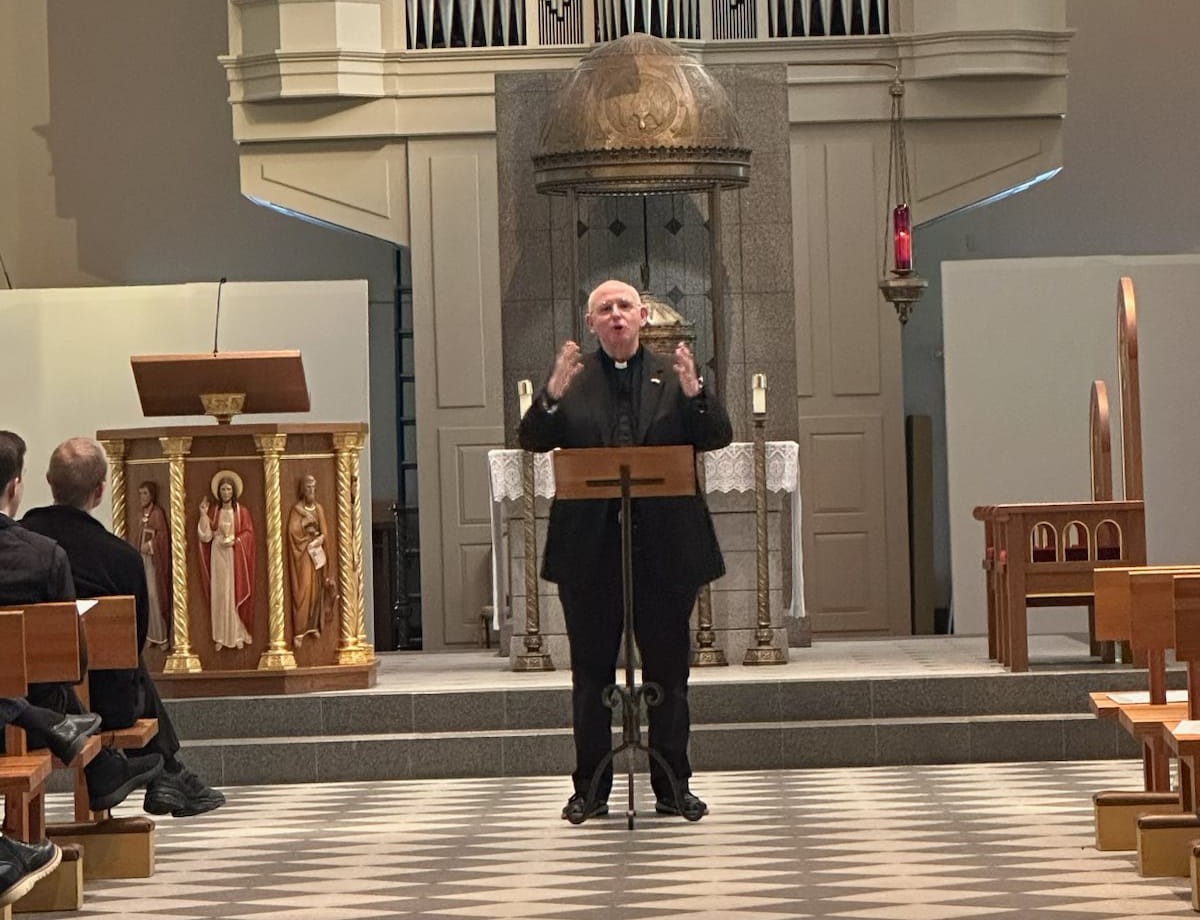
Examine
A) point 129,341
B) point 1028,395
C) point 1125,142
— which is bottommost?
point 1028,395

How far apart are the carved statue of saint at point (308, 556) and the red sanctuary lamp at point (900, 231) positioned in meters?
3.94

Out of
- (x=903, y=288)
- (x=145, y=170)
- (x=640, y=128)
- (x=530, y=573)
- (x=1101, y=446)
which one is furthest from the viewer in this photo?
(x=145, y=170)

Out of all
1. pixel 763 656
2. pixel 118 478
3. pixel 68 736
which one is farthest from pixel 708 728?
pixel 68 736

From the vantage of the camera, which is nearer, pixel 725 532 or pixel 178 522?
pixel 178 522

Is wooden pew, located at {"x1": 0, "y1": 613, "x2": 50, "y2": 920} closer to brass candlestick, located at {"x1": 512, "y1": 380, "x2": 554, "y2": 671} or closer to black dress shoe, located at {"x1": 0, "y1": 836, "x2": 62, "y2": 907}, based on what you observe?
black dress shoe, located at {"x1": 0, "y1": 836, "x2": 62, "y2": 907}

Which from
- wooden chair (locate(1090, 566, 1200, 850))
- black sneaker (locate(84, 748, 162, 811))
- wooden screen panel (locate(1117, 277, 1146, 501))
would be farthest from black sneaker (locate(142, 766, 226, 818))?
wooden screen panel (locate(1117, 277, 1146, 501))

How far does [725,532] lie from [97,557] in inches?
148

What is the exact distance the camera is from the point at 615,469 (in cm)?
675

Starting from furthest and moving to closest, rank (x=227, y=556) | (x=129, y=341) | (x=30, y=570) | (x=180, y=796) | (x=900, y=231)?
(x=129, y=341) → (x=900, y=231) → (x=227, y=556) → (x=180, y=796) → (x=30, y=570)

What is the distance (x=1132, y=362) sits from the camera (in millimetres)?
8820

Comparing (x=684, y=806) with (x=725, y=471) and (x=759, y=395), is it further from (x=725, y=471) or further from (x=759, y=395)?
(x=725, y=471)

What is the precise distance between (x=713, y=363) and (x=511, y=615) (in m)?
1.78

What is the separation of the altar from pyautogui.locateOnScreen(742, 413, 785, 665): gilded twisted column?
76 mm

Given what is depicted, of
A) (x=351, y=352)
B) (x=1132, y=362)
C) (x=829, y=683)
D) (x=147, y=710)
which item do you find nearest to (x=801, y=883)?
(x=147, y=710)
